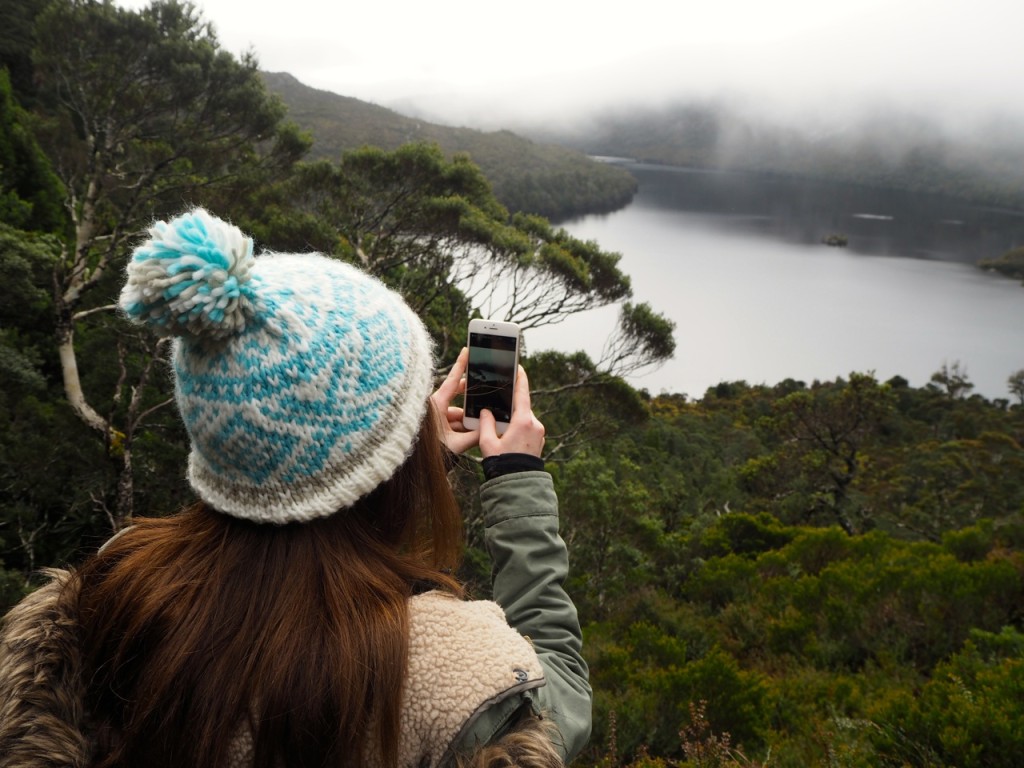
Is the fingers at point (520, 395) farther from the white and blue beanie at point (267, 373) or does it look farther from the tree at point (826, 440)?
the tree at point (826, 440)

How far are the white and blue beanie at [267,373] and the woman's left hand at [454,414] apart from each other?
27 centimetres

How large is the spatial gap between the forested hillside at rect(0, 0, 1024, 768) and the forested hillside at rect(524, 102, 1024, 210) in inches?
2313

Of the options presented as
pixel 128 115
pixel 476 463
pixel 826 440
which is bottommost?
pixel 826 440

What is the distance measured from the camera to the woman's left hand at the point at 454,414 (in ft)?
3.67

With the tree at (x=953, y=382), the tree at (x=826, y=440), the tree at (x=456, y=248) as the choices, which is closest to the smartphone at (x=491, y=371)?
the tree at (x=456, y=248)

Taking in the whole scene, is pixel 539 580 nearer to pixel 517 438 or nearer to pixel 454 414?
pixel 517 438

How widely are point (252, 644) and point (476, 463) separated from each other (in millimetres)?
4908

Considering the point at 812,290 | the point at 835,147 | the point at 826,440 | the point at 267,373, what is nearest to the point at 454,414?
the point at 267,373

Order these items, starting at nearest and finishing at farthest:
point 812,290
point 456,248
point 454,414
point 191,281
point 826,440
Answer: point 191,281, point 454,414, point 456,248, point 826,440, point 812,290

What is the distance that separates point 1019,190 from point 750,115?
3494 centimetres

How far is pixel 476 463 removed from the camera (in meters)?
5.55

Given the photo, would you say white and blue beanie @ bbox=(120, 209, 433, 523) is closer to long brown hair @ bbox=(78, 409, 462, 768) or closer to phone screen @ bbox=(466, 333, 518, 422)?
long brown hair @ bbox=(78, 409, 462, 768)

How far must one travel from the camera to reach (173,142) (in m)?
6.29

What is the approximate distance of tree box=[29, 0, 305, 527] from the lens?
197 inches
